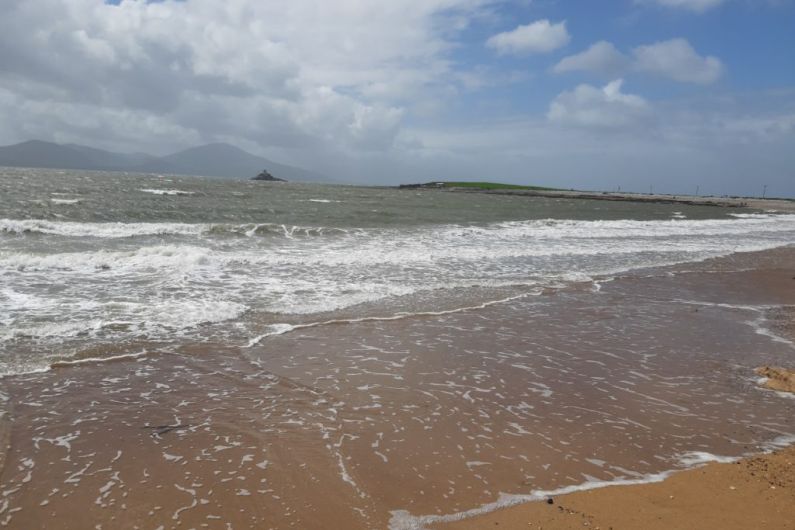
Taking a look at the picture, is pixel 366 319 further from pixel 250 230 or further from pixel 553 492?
pixel 250 230

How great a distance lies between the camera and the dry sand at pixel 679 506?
3.73 m

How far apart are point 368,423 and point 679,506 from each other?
2.82 meters

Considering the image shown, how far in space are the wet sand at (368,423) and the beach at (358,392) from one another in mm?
25

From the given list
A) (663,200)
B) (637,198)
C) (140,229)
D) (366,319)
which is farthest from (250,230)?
(637,198)

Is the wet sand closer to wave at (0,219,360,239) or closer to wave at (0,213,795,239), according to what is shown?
wave at (0,219,360,239)

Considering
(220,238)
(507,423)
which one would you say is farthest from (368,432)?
(220,238)

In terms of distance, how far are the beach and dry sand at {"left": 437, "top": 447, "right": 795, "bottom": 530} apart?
0.05 meters

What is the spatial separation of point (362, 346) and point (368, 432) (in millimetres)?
2800

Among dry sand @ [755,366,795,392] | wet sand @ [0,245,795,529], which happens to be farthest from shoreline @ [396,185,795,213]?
wet sand @ [0,245,795,529]

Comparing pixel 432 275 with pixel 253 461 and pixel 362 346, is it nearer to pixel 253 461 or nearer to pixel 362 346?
pixel 362 346

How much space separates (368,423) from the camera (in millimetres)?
5285

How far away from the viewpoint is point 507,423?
5.41 metres

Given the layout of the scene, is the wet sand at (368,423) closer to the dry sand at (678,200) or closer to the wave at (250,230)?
the wave at (250,230)

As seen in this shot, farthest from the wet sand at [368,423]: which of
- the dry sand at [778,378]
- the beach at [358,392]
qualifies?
the dry sand at [778,378]
